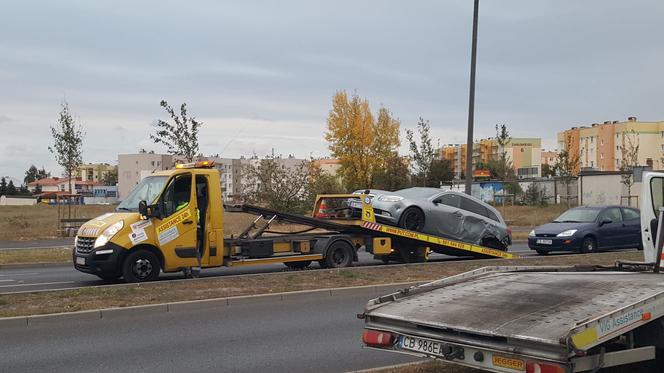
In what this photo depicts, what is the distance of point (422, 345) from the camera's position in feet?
16.7

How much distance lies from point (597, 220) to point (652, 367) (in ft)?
46.1

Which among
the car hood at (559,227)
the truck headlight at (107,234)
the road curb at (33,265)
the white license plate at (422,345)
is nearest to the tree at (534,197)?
the car hood at (559,227)

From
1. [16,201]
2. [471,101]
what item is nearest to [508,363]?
[471,101]

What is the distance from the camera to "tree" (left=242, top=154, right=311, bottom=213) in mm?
31703

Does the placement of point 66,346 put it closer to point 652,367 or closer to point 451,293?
point 451,293

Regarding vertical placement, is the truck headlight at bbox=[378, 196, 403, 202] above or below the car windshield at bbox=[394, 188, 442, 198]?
below

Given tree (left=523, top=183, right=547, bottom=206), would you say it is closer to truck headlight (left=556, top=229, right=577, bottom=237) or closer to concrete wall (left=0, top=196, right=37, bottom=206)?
truck headlight (left=556, top=229, right=577, bottom=237)

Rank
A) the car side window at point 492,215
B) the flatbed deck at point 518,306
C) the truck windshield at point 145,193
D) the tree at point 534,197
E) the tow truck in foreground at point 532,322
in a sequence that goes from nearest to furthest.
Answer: the tow truck in foreground at point 532,322 < the flatbed deck at point 518,306 < the truck windshield at point 145,193 < the car side window at point 492,215 < the tree at point 534,197

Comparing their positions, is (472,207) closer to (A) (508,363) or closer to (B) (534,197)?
(A) (508,363)

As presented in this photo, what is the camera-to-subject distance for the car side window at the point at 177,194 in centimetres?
1286

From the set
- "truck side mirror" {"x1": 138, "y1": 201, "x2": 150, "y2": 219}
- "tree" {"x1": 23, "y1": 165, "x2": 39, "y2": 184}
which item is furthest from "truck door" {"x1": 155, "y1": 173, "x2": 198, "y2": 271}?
"tree" {"x1": 23, "y1": 165, "x2": 39, "y2": 184}

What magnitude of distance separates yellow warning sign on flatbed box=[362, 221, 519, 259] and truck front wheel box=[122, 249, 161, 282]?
4708 millimetres

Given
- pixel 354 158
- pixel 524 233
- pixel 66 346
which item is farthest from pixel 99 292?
pixel 354 158

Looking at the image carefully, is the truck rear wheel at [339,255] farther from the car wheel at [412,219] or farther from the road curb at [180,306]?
the road curb at [180,306]
